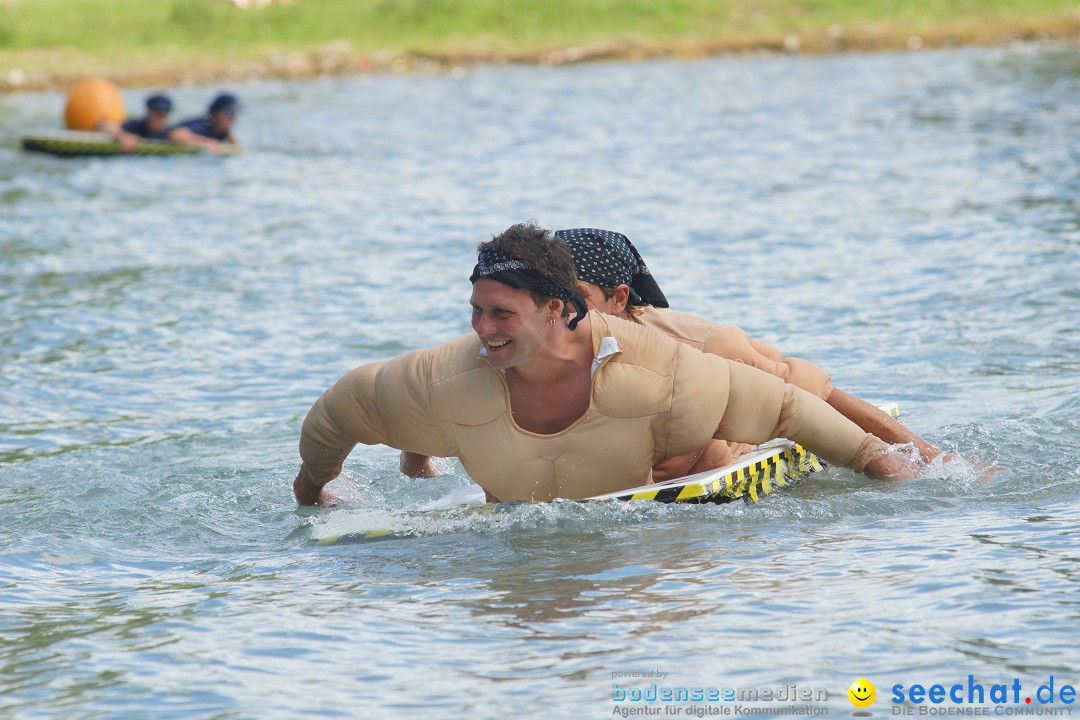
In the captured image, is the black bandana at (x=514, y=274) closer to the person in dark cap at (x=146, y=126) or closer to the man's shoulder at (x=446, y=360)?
the man's shoulder at (x=446, y=360)

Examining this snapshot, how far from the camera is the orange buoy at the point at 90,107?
2286 cm

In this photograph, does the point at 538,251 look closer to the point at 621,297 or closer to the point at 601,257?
the point at 601,257

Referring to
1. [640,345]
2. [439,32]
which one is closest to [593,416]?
[640,345]

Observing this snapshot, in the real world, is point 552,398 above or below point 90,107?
below

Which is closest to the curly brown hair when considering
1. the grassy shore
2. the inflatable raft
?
the inflatable raft

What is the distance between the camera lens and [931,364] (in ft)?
34.0

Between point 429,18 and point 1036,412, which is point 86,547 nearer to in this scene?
point 1036,412

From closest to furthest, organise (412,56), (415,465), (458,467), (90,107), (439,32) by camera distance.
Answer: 1. (415,465)
2. (458,467)
3. (90,107)
4. (412,56)
5. (439,32)

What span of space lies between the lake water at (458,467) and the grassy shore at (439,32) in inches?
423

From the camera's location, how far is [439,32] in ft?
122

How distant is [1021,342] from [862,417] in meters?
4.13

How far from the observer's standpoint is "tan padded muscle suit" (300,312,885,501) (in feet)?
20.6

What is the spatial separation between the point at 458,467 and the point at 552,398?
2377mm

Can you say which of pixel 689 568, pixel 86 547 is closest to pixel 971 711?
pixel 689 568
